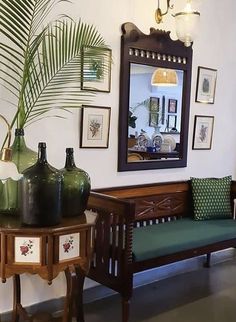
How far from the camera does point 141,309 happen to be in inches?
116

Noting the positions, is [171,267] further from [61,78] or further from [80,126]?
[61,78]

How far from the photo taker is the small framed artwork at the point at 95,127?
2.95 meters

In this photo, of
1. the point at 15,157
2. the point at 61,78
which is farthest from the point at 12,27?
the point at 15,157

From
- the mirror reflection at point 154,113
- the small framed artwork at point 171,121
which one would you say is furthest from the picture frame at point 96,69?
the small framed artwork at point 171,121

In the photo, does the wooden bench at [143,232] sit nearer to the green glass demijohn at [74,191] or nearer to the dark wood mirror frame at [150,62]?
the dark wood mirror frame at [150,62]

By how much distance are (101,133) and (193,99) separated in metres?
1.10

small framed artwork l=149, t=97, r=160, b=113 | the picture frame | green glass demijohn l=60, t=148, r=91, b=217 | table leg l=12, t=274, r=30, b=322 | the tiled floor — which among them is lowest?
the tiled floor

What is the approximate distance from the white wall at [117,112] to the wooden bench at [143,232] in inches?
5.8

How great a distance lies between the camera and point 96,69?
294cm

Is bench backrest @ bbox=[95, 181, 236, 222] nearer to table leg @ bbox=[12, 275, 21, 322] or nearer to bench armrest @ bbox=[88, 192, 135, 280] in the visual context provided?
bench armrest @ bbox=[88, 192, 135, 280]

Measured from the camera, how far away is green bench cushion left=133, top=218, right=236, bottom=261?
2713 mm

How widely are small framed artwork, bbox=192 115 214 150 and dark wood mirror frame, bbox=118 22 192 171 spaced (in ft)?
0.48

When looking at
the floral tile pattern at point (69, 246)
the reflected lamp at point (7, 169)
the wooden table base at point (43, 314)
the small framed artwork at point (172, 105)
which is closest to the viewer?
the reflected lamp at point (7, 169)

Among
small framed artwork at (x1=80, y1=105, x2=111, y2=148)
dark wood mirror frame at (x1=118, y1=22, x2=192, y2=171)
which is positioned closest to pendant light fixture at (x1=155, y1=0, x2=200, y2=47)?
dark wood mirror frame at (x1=118, y1=22, x2=192, y2=171)
